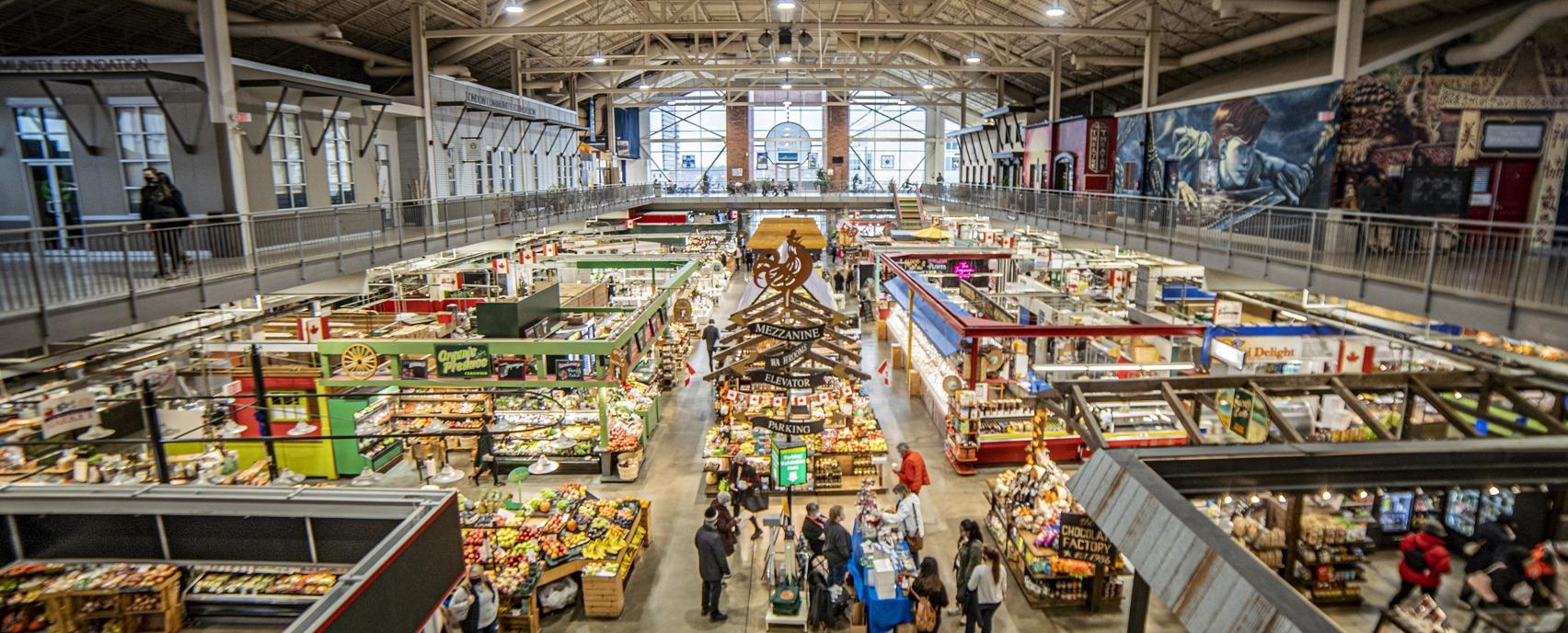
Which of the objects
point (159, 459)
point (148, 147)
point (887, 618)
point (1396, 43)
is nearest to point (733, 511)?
point (887, 618)

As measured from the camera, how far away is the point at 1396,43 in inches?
493

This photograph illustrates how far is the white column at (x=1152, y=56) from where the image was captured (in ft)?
59.7

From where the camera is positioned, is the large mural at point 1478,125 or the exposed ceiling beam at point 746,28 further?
the exposed ceiling beam at point 746,28

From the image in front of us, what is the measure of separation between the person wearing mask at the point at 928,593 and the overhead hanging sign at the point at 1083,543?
1488 millimetres

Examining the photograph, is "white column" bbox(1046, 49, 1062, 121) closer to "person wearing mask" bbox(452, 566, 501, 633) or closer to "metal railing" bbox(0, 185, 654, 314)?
Answer: "metal railing" bbox(0, 185, 654, 314)

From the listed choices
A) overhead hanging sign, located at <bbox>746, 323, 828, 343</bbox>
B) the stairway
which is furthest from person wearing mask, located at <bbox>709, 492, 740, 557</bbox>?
the stairway

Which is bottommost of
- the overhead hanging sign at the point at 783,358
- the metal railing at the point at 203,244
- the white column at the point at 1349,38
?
the overhead hanging sign at the point at 783,358

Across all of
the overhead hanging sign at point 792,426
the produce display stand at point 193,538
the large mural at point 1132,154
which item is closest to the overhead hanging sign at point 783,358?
the overhead hanging sign at point 792,426

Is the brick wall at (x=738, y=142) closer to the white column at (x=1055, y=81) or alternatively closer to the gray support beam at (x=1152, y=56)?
the white column at (x=1055, y=81)

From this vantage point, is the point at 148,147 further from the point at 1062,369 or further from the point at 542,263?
the point at 1062,369

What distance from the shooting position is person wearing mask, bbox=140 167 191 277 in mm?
8852

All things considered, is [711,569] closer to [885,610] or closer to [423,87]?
[885,610]

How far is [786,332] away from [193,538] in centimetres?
481

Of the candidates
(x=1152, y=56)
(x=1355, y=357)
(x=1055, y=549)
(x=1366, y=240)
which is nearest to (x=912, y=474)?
(x=1055, y=549)
